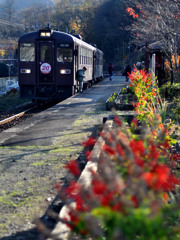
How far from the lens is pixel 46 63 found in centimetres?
1620

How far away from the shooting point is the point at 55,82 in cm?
1628

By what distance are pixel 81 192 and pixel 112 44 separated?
232 feet

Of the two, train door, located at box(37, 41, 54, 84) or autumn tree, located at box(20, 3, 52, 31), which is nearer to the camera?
train door, located at box(37, 41, 54, 84)

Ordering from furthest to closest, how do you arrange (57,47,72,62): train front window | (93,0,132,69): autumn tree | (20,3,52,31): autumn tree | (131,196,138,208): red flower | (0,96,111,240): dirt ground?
(93,0,132,69): autumn tree
(20,3,52,31): autumn tree
(57,47,72,62): train front window
(0,96,111,240): dirt ground
(131,196,138,208): red flower

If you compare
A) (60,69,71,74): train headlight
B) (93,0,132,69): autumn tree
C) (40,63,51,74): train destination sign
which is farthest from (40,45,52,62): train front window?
(93,0,132,69): autumn tree

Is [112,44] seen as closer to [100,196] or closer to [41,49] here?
[41,49]

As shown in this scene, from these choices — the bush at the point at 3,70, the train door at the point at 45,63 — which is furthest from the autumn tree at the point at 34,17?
the train door at the point at 45,63

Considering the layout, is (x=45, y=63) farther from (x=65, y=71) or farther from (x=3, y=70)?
(x=3, y=70)

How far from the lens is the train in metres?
16.0

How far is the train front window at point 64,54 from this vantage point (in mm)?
16188

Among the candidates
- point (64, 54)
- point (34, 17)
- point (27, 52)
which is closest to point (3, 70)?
point (34, 17)

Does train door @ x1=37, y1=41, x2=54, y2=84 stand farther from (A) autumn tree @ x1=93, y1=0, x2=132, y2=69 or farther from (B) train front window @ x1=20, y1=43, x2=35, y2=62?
(A) autumn tree @ x1=93, y1=0, x2=132, y2=69

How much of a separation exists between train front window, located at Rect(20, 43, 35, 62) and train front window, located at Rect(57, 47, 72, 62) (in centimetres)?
113

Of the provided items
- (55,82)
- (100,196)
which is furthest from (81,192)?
(55,82)
